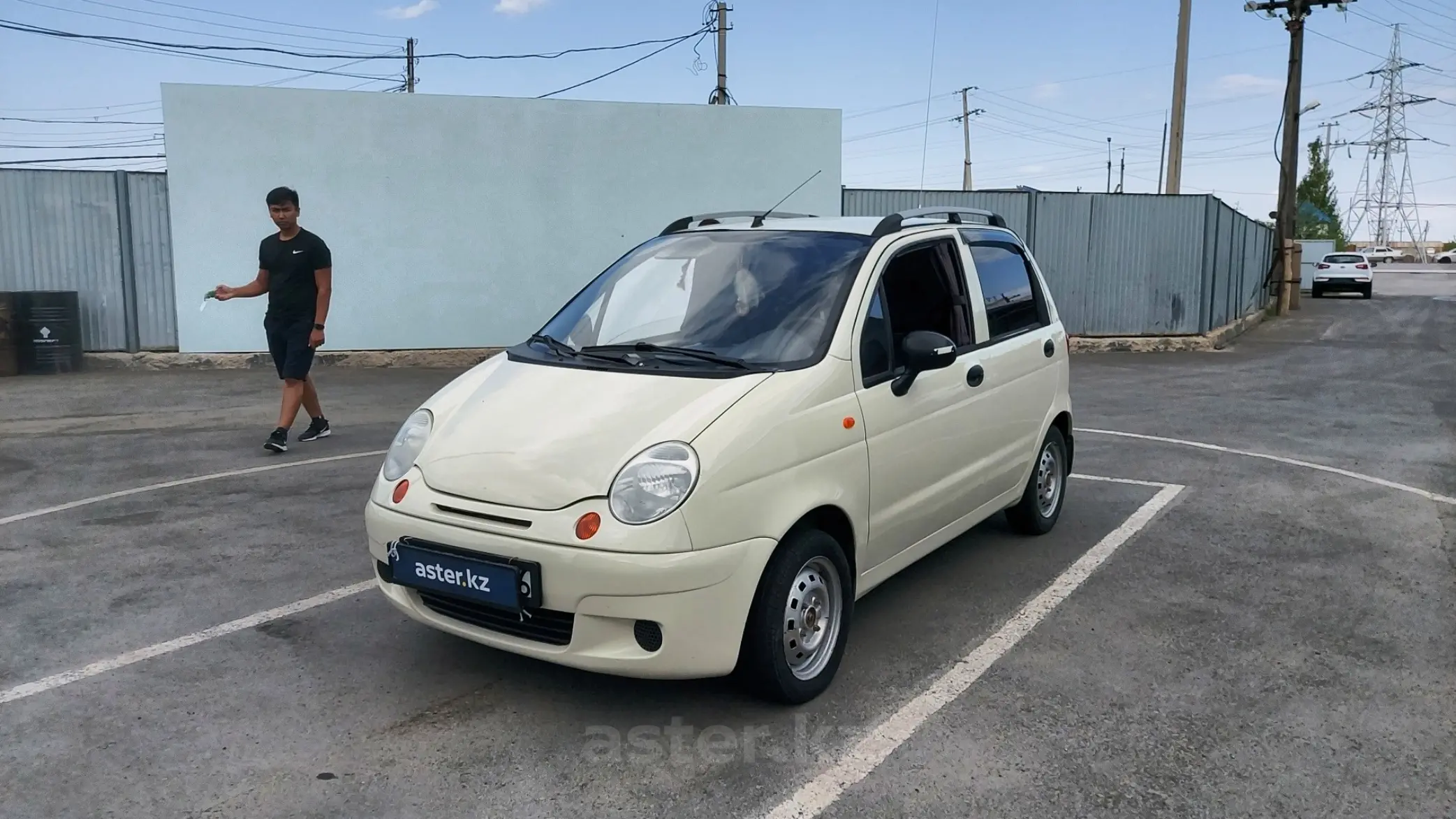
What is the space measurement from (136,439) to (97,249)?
21.0 feet

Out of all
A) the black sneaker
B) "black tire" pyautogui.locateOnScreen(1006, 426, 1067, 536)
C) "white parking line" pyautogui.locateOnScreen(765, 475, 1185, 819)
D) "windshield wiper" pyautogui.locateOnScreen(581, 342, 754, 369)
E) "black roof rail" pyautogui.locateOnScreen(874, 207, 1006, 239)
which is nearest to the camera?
"white parking line" pyautogui.locateOnScreen(765, 475, 1185, 819)

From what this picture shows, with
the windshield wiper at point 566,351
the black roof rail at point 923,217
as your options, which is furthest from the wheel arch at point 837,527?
the black roof rail at point 923,217

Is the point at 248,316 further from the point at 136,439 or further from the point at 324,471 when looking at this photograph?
the point at 324,471

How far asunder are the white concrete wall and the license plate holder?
418 inches

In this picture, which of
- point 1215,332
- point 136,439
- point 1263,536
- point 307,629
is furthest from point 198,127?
point 1215,332

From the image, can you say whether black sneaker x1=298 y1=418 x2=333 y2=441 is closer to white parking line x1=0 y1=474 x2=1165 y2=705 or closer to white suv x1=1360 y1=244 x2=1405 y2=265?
white parking line x1=0 y1=474 x2=1165 y2=705

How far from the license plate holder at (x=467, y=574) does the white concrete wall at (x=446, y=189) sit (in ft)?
34.9

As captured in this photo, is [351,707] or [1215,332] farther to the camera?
[1215,332]

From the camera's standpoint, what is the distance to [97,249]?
13703 mm

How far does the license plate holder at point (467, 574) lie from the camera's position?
339cm

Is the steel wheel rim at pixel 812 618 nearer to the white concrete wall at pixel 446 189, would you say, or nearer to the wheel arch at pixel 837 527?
the wheel arch at pixel 837 527

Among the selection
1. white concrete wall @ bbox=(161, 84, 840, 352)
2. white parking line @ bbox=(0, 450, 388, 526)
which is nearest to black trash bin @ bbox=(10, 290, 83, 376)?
white concrete wall @ bbox=(161, 84, 840, 352)

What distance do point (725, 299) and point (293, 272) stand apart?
478cm

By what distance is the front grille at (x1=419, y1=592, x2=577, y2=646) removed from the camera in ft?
11.4
